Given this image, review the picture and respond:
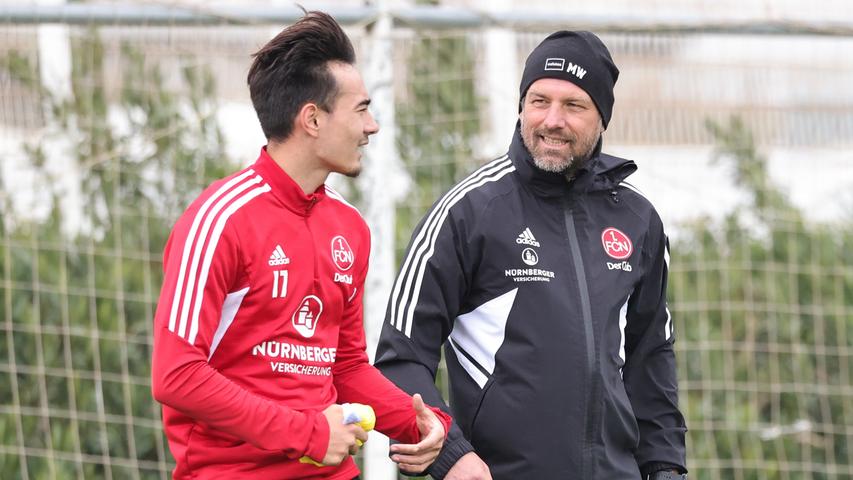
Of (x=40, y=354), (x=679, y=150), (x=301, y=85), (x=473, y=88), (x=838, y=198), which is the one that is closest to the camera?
(x=301, y=85)

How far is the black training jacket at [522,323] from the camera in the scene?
3.72m

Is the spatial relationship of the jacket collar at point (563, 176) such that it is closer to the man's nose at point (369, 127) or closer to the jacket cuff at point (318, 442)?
the man's nose at point (369, 127)

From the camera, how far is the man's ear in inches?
137

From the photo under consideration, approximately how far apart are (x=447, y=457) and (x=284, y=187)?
2.79 ft

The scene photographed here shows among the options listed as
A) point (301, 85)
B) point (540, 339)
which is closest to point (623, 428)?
point (540, 339)

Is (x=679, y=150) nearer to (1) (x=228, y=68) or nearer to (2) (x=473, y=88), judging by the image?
(2) (x=473, y=88)

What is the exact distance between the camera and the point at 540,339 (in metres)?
3.73

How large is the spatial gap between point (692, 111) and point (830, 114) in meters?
0.80

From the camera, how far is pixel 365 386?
3619 millimetres

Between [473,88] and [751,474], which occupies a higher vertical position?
[473,88]

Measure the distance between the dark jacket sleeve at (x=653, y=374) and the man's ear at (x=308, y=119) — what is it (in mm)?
1173

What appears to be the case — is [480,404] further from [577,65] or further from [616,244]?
[577,65]

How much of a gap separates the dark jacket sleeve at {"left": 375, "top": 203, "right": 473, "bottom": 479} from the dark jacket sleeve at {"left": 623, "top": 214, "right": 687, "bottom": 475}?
648mm

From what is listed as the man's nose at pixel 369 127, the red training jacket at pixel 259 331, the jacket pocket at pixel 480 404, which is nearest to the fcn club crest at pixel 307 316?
the red training jacket at pixel 259 331
